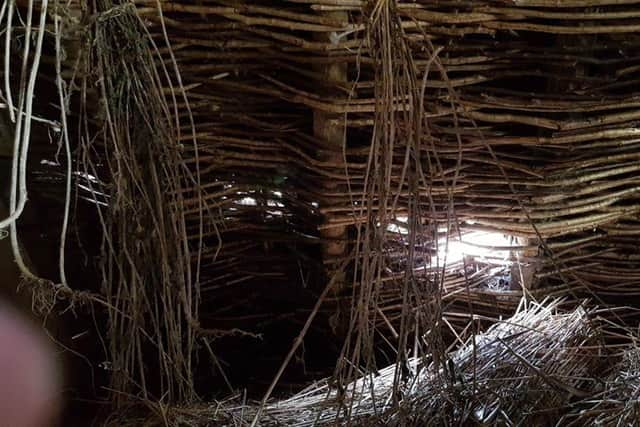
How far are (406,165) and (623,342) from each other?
1.03 meters

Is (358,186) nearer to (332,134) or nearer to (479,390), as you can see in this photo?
(332,134)

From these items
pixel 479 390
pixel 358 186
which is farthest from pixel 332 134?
pixel 479 390

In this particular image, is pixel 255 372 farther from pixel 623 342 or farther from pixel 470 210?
pixel 623 342

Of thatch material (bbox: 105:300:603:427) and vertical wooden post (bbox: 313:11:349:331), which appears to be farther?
vertical wooden post (bbox: 313:11:349:331)

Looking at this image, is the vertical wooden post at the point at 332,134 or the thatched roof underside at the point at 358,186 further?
the vertical wooden post at the point at 332,134

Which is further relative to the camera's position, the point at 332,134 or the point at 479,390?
the point at 332,134

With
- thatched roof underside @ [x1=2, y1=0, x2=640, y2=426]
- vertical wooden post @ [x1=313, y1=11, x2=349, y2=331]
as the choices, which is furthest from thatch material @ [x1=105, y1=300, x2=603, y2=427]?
vertical wooden post @ [x1=313, y1=11, x2=349, y2=331]

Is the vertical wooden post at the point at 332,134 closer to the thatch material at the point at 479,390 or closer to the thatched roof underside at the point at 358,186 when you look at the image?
the thatched roof underside at the point at 358,186

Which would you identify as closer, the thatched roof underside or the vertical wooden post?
the thatched roof underside

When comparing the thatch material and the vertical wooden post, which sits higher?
the vertical wooden post

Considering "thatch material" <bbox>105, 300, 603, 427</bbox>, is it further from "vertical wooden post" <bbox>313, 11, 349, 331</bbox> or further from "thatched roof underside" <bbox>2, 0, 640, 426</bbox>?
"vertical wooden post" <bbox>313, 11, 349, 331</bbox>

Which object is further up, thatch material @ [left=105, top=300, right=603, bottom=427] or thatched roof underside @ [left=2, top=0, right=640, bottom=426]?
thatched roof underside @ [left=2, top=0, right=640, bottom=426]

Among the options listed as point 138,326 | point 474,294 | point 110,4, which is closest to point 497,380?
point 474,294

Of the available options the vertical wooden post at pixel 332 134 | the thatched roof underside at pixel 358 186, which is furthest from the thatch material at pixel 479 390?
the vertical wooden post at pixel 332 134
